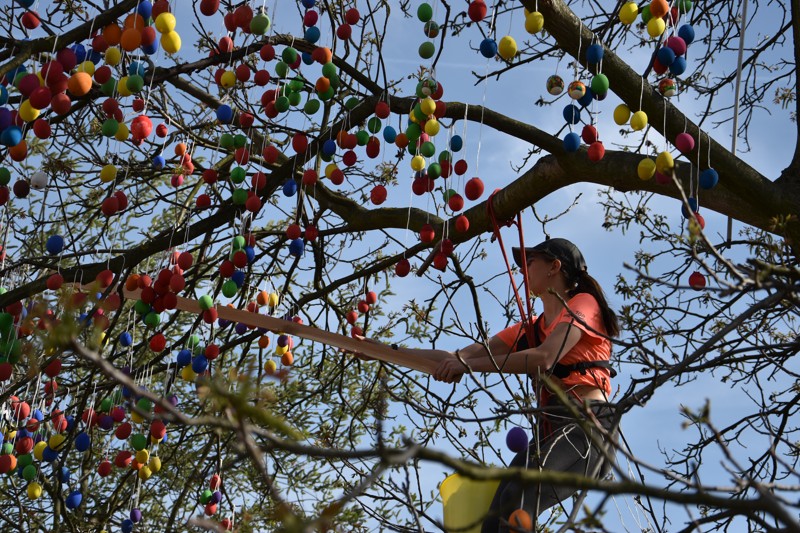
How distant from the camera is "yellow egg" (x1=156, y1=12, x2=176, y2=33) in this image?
11.2ft

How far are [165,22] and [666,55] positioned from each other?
1830 mm

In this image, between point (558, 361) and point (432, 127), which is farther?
point (432, 127)

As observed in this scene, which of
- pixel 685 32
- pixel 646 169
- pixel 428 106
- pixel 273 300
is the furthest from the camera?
pixel 273 300

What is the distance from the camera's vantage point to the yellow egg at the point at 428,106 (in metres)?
3.87

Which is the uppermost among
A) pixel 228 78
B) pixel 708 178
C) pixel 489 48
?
pixel 228 78

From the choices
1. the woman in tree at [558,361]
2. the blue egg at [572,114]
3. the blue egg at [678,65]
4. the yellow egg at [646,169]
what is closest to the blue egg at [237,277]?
the woman in tree at [558,361]

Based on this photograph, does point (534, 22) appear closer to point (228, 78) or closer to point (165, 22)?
point (228, 78)

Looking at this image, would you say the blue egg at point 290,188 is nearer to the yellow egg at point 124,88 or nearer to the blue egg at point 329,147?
the blue egg at point 329,147

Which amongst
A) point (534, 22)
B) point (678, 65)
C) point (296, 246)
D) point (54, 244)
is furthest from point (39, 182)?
point (678, 65)

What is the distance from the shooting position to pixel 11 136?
340cm

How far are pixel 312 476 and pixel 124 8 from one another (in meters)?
3.65

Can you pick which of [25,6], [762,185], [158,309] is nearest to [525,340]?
[762,185]

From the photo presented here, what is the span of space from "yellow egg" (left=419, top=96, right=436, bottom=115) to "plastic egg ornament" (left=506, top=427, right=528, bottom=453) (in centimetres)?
140

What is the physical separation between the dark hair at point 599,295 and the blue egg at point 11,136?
6.86ft
